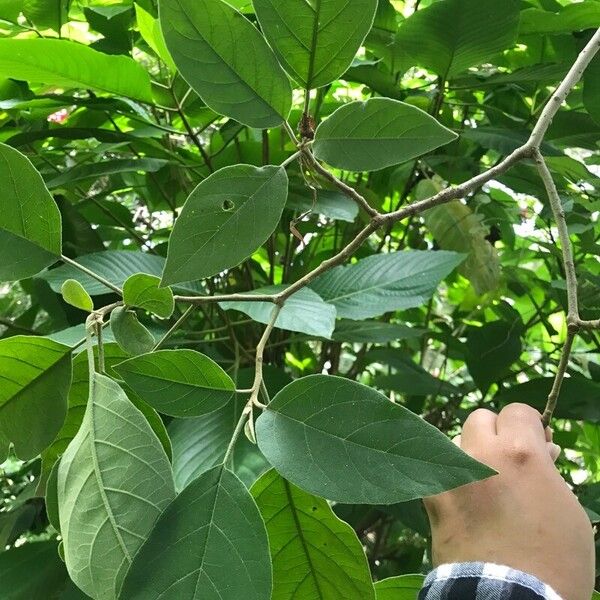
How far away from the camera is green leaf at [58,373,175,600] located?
265 mm

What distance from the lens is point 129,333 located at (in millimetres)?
345

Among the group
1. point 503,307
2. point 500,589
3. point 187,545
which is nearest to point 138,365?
point 187,545

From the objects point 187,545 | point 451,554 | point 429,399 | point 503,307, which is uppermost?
point 187,545

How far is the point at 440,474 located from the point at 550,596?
136 millimetres

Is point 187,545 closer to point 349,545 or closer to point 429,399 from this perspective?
point 349,545

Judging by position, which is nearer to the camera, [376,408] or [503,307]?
[376,408]

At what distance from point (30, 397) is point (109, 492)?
0.10 m

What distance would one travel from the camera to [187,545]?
0.26 m

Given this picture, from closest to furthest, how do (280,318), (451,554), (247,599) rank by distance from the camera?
(247,599) < (451,554) < (280,318)

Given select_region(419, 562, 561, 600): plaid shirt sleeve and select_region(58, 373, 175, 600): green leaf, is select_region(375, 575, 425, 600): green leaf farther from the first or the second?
select_region(58, 373, 175, 600): green leaf

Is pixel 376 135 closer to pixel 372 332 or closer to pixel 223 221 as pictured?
pixel 223 221

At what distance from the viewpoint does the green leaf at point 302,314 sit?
1.64ft

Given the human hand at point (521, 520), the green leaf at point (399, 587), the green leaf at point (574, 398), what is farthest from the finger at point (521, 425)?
the green leaf at point (574, 398)

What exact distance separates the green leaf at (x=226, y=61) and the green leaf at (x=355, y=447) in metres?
0.14
